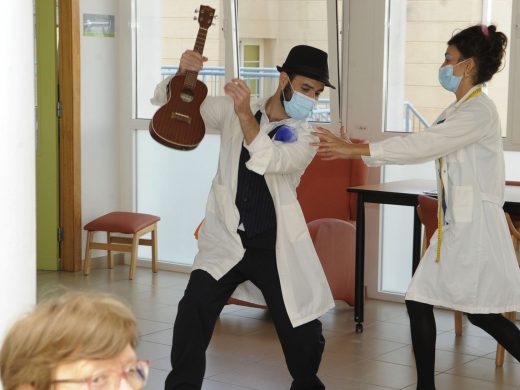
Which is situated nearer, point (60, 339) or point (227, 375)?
point (60, 339)

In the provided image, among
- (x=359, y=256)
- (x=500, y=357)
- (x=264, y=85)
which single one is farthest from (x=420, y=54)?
(x=500, y=357)

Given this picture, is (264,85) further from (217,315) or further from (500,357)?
(217,315)

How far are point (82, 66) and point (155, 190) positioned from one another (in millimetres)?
1116

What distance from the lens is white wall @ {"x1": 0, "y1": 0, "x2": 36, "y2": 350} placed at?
2834mm

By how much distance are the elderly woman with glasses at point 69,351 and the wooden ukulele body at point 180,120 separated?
2395 mm

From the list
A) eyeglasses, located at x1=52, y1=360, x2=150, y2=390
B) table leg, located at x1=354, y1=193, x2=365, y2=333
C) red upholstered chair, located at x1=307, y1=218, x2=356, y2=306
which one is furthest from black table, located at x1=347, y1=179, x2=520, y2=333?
eyeglasses, located at x1=52, y1=360, x2=150, y2=390

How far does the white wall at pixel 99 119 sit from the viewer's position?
290 inches

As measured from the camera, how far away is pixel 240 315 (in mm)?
5992

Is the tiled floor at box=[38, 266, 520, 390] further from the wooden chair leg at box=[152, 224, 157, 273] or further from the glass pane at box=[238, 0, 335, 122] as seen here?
the glass pane at box=[238, 0, 335, 122]

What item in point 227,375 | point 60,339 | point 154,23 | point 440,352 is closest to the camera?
point 60,339

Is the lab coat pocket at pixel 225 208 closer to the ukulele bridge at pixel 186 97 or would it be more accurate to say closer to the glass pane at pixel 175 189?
the ukulele bridge at pixel 186 97

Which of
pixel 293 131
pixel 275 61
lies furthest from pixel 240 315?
pixel 293 131

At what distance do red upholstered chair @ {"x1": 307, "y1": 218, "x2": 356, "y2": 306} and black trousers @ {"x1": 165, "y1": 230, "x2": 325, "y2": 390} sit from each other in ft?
6.59

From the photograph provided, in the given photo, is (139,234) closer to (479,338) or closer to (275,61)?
(275,61)
